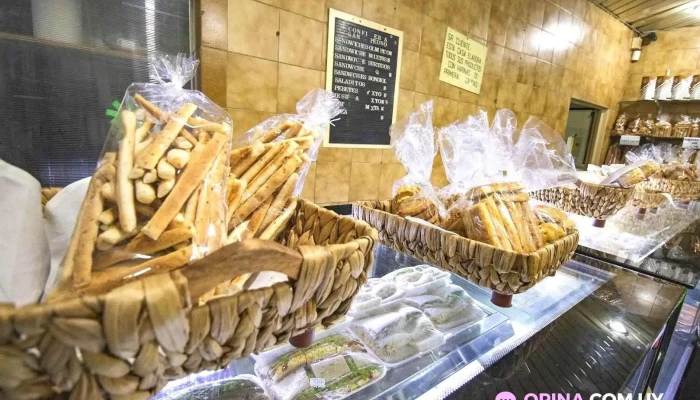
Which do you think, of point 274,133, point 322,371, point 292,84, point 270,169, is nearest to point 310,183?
point 292,84

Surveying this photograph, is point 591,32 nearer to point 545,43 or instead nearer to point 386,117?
point 545,43

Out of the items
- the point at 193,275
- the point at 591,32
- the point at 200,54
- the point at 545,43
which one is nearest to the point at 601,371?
the point at 193,275

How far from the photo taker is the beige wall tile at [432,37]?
1.80 meters

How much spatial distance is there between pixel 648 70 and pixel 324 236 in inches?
182

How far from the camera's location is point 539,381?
47 centimetres

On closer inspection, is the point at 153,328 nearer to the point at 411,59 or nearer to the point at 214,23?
the point at 214,23

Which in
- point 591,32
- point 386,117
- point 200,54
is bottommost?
point 386,117

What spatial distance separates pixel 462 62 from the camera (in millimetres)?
2016

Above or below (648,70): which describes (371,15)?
below

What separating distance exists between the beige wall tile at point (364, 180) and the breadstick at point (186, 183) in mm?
1308

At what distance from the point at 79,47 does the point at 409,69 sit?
1450 mm

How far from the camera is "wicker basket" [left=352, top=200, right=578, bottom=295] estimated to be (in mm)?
532

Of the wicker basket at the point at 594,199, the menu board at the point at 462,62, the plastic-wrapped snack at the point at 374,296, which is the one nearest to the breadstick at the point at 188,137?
the plastic-wrapped snack at the point at 374,296

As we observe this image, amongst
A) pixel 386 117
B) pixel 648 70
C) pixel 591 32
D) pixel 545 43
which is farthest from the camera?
pixel 648 70
